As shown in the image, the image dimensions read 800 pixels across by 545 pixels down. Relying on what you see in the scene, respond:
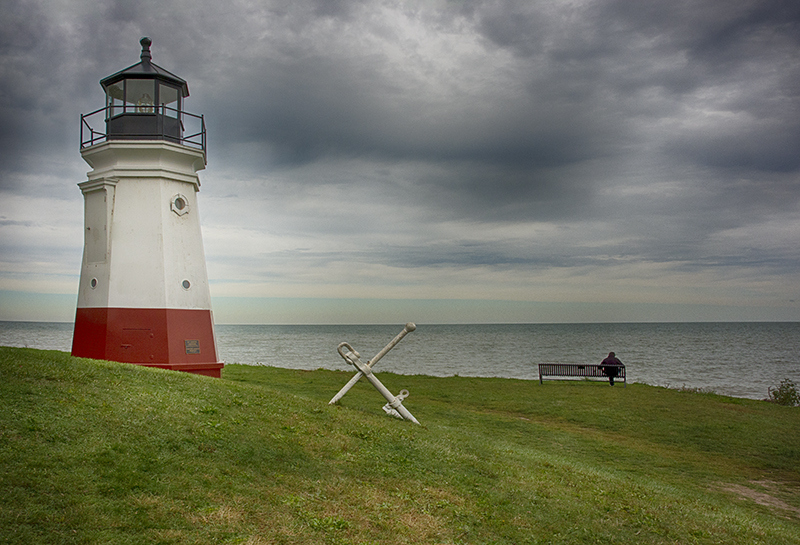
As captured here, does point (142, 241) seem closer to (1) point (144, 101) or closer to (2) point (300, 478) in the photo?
(1) point (144, 101)

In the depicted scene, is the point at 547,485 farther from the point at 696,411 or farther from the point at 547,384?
the point at 547,384

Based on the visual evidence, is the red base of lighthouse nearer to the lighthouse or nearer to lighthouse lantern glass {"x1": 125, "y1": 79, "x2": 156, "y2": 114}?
the lighthouse

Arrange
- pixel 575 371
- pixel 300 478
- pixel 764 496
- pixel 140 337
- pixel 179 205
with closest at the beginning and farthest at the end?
pixel 300 478
pixel 764 496
pixel 140 337
pixel 179 205
pixel 575 371

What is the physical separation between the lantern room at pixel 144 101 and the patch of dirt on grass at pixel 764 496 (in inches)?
629

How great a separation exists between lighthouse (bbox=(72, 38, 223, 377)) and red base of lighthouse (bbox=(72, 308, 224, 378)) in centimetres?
3

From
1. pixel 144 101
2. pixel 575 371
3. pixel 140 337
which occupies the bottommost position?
pixel 575 371

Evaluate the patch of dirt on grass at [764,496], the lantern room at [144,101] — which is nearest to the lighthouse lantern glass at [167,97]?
the lantern room at [144,101]

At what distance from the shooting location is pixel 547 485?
27.5 feet

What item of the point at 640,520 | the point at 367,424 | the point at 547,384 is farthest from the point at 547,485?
the point at 547,384

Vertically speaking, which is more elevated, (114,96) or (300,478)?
(114,96)

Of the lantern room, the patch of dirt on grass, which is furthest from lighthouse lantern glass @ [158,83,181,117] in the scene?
the patch of dirt on grass

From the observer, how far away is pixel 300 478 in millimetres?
6820

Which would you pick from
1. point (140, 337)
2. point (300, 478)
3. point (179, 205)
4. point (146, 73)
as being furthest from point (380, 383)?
point (146, 73)

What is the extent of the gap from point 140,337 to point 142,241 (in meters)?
2.56
